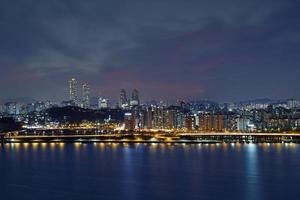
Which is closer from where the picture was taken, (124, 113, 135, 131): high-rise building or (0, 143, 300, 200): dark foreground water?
(0, 143, 300, 200): dark foreground water

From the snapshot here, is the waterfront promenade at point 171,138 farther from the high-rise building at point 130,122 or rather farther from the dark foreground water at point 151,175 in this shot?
the dark foreground water at point 151,175

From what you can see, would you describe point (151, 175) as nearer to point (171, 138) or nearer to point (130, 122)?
point (171, 138)

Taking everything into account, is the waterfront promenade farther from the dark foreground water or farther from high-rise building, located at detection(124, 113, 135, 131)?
the dark foreground water

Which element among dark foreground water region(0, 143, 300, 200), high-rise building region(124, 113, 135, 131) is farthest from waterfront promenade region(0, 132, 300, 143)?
dark foreground water region(0, 143, 300, 200)

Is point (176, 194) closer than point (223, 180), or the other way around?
point (176, 194)

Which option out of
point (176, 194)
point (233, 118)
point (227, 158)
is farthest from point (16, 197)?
point (233, 118)

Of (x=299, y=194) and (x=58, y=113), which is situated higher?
→ (x=58, y=113)

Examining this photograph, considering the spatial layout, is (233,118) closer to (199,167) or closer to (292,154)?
(292,154)

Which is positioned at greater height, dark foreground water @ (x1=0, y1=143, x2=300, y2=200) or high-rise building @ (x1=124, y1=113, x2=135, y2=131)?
high-rise building @ (x1=124, y1=113, x2=135, y2=131)

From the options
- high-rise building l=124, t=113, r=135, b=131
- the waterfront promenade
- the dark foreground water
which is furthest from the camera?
high-rise building l=124, t=113, r=135, b=131
